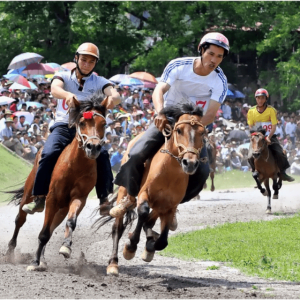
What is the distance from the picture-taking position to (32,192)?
9.60m

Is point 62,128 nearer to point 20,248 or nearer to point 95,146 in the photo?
point 95,146

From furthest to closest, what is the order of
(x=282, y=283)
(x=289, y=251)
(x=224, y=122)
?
(x=224, y=122)
(x=289, y=251)
(x=282, y=283)

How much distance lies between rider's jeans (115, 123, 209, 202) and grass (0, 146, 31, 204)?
10259 millimetres

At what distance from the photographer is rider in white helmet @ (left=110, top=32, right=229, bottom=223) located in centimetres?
881

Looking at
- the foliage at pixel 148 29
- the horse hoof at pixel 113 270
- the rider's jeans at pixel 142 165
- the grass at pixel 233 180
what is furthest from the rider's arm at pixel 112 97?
→ the foliage at pixel 148 29

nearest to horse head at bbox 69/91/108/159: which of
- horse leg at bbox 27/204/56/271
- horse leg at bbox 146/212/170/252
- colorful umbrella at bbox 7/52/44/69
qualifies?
horse leg at bbox 27/204/56/271

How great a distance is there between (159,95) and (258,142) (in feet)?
30.6

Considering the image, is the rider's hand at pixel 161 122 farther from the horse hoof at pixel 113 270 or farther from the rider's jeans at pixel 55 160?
the horse hoof at pixel 113 270

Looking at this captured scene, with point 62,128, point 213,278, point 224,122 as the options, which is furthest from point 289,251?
point 224,122

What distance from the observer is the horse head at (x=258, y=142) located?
1772 cm

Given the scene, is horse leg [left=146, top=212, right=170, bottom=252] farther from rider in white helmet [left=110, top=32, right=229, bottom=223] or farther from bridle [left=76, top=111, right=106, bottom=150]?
bridle [left=76, top=111, right=106, bottom=150]

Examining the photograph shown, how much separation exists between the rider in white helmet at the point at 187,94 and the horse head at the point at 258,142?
28.4 feet

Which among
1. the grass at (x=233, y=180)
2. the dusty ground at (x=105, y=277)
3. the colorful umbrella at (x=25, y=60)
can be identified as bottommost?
the dusty ground at (x=105, y=277)

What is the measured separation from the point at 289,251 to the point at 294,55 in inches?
1100
